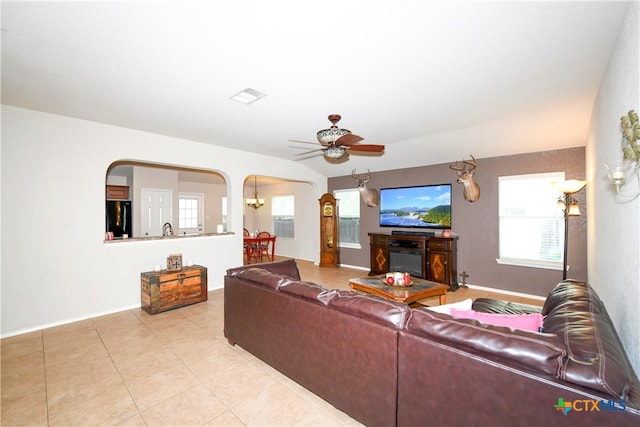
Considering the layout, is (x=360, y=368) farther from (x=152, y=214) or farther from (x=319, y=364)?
(x=152, y=214)

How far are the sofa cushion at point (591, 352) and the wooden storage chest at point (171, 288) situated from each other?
4259 millimetres

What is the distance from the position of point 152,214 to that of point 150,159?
3155 millimetres

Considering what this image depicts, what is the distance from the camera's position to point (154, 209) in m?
7.15

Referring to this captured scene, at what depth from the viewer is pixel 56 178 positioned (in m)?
3.64

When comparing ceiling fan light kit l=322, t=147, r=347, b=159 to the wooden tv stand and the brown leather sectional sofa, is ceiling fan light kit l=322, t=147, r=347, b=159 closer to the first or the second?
the brown leather sectional sofa

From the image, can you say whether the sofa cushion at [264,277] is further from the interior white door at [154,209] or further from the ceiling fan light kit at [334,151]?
the interior white door at [154,209]

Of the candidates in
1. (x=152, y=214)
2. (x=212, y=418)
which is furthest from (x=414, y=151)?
(x=152, y=214)

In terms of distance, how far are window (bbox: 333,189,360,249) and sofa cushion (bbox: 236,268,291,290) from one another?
485cm

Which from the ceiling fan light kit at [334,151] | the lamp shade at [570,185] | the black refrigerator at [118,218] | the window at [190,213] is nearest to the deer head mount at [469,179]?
the lamp shade at [570,185]

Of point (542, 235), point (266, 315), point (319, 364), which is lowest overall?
point (319, 364)

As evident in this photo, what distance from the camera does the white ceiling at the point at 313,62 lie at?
1849 mm

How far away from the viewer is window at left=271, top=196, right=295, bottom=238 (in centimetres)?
941

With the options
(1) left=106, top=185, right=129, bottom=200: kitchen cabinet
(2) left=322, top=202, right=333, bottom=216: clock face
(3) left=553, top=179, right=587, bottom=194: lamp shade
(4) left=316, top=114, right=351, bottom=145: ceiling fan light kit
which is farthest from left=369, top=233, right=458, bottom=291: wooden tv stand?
(1) left=106, top=185, right=129, bottom=200: kitchen cabinet

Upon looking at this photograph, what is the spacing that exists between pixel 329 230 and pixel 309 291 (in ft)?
17.8
